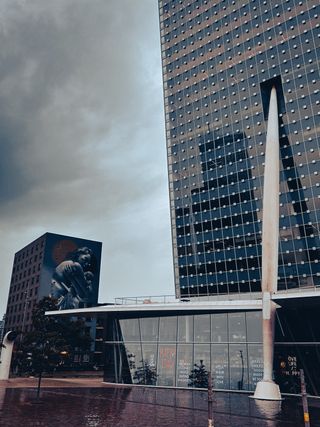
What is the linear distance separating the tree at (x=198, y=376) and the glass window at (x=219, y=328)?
3.38m

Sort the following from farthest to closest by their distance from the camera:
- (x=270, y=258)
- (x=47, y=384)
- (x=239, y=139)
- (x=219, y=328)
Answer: (x=239, y=139)
(x=47, y=384)
(x=219, y=328)
(x=270, y=258)

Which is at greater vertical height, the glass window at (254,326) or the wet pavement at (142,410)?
the glass window at (254,326)

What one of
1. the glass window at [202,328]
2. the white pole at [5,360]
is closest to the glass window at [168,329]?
the glass window at [202,328]

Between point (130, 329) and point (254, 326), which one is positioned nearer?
point (254, 326)

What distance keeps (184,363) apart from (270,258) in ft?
53.5

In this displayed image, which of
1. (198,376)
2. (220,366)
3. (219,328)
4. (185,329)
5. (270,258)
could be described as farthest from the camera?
(185,329)

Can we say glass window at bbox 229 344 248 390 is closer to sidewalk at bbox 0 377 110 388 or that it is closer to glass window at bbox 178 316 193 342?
glass window at bbox 178 316 193 342

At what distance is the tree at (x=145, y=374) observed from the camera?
48.1 meters

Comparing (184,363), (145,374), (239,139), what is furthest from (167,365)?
(239,139)

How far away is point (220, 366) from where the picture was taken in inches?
1763

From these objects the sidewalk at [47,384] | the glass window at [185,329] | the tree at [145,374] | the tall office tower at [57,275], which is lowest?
the sidewalk at [47,384]

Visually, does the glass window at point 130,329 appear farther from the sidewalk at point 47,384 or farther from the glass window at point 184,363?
the sidewalk at point 47,384

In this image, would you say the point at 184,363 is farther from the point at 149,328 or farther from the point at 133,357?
the point at 133,357

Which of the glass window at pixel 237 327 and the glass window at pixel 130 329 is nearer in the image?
the glass window at pixel 237 327
